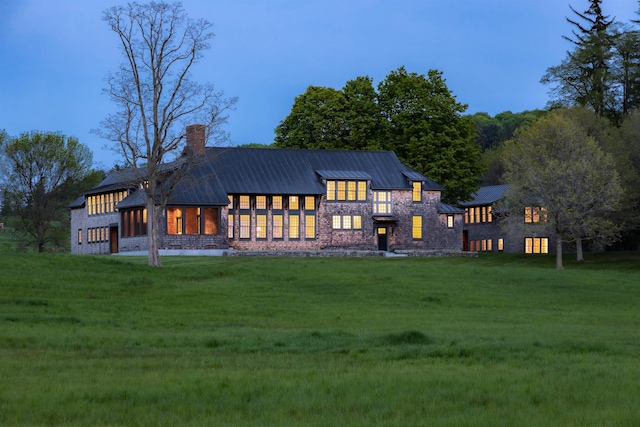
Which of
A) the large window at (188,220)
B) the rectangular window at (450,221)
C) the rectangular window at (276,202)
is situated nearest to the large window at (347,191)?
the rectangular window at (276,202)

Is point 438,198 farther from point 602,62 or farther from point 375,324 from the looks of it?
point 375,324

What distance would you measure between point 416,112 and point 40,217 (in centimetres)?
3421

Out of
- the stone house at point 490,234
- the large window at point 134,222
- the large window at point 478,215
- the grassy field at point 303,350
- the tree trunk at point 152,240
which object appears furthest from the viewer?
the large window at point 478,215

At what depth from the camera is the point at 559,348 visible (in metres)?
18.3

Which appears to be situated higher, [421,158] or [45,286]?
[421,158]

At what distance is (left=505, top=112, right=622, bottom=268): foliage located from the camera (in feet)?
205

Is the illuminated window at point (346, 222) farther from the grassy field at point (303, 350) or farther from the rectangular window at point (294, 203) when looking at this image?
the grassy field at point (303, 350)

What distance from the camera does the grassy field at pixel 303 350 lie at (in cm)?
1118

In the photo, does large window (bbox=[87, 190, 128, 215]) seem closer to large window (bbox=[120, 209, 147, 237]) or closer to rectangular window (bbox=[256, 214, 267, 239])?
large window (bbox=[120, 209, 147, 237])

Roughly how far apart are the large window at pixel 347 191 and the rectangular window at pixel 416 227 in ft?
16.5

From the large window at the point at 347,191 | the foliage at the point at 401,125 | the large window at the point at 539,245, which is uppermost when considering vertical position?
the foliage at the point at 401,125

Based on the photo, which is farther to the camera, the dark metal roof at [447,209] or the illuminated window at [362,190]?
the dark metal roof at [447,209]

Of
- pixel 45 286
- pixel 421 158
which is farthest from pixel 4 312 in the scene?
pixel 421 158

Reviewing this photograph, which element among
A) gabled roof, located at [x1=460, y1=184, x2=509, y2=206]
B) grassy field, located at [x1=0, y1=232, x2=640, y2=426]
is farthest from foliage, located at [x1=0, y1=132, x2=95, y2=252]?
grassy field, located at [x1=0, y1=232, x2=640, y2=426]
